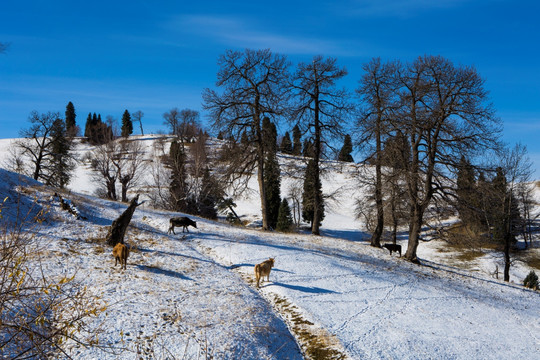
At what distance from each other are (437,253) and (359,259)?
3117 centimetres

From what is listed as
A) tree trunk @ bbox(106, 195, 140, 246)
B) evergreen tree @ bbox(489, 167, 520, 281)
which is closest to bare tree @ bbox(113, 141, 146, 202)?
tree trunk @ bbox(106, 195, 140, 246)

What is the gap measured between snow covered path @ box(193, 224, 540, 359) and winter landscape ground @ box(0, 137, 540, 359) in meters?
0.06

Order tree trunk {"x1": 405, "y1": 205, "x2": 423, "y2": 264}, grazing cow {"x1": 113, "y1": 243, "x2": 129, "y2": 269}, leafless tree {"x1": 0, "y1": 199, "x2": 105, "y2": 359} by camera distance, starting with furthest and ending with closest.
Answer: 1. tree trunk {"x1": 405, "y1": 205, "x2": 423, "y2": 264}
2. grazing cow {"x1": 113, "y1": 243, "x2": 129, "y2": 269}
3. leafless tree {"x1": 0, "y1": 199, "x2": 105, "y2": 359}

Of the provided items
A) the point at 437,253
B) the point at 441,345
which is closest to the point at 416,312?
the point at 441,345

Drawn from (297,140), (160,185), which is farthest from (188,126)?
(297,140)

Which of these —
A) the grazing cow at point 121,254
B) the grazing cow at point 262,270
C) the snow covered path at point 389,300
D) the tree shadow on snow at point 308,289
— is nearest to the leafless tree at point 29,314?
the grazing cow at point 121,254

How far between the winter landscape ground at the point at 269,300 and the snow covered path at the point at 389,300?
0.06 meters

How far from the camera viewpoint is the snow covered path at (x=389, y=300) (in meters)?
9.72

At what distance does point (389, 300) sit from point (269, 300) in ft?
14.6

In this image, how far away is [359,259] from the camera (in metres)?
18.8

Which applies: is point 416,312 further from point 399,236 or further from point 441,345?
point 399,236

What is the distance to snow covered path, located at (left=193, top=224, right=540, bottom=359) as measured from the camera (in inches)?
383

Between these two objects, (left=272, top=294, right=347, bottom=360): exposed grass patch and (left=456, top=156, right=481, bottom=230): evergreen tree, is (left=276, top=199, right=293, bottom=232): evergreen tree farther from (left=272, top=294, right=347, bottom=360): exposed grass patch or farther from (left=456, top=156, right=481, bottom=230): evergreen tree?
(left=272, top=294, right=347, bottom=360): exposed grass patch

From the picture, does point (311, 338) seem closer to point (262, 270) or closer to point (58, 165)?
point (262, 270)
